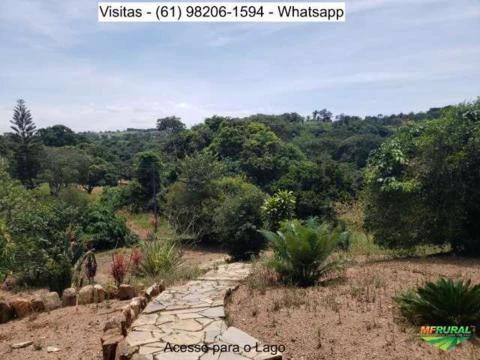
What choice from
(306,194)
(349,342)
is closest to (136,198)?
(306,194)

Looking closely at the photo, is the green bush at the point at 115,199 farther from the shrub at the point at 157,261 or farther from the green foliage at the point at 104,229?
the shrub at the point at 157,261

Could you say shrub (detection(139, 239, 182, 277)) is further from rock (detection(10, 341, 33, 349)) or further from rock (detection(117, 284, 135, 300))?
rock (detection(10, 341, 33, 349))

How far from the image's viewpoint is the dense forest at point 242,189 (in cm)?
844

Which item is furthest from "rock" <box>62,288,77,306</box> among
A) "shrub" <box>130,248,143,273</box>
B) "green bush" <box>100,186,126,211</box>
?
"green bush" <box>100,186,126,211</box>

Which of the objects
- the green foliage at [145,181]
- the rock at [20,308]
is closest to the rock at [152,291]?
the rock at [20,308]

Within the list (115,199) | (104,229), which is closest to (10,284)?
(104,229)

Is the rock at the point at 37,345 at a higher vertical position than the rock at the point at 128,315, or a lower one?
lower

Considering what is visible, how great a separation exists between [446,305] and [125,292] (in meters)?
4.43

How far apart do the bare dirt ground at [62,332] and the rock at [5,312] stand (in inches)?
7.3

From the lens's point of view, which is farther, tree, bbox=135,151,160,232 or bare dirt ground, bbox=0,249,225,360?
tree, bbox=135,151,160,232

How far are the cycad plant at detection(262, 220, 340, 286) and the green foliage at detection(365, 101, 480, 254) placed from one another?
292 centimetres

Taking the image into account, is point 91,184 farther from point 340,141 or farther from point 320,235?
point 320,235

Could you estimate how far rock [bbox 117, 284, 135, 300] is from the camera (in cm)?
654

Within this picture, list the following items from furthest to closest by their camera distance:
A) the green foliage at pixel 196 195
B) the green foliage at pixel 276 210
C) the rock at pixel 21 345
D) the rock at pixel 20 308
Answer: the green foliage at pixel 196 195 → the green foliage at pixel 276 210 → the rock at pixel 20 308 → the rock at pixel 21 345
